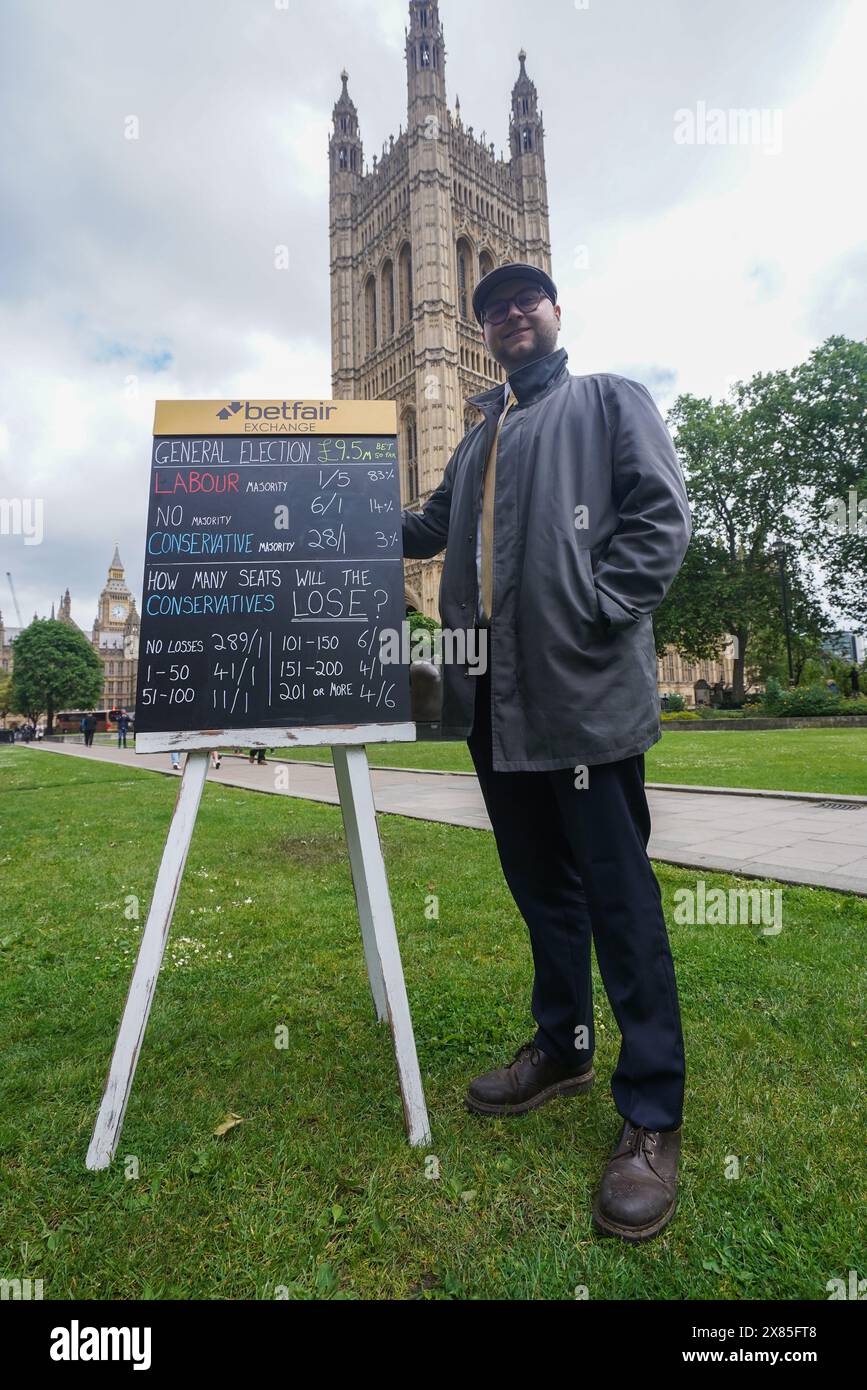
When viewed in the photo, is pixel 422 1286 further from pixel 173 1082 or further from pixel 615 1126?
pixel 173 1082

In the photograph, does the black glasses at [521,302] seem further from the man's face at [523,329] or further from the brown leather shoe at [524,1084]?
the brown leather shoe at [524,1084]

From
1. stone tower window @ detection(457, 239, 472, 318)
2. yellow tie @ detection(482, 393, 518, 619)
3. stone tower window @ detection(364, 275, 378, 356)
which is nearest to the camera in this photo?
yellow tie @ detection(482, 393, 518, 619)

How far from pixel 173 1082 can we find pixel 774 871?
4.34 meters

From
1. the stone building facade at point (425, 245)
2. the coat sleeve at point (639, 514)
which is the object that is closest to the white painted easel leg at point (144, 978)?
the coat sleeve at point (639, 514)

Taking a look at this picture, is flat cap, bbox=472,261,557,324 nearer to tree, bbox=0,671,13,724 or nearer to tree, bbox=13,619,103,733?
tree, bbox=13,619,103,733

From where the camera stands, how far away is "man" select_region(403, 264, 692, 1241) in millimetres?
2039

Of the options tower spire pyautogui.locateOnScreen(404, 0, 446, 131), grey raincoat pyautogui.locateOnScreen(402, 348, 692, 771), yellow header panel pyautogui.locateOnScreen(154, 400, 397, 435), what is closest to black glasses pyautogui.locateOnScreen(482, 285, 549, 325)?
grey raincoat pyautogui.locateOnScreen(402, 348, 692, 771)

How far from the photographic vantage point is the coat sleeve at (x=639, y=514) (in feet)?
6.81

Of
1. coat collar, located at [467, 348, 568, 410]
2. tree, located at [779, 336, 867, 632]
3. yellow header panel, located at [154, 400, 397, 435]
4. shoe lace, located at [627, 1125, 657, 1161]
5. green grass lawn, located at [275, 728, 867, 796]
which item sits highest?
tree, located at [779, 336, 867, 632]

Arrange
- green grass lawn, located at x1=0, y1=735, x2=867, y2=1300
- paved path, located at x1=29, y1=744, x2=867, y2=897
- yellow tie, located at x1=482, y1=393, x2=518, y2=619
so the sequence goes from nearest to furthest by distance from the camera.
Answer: green grass lawn, located at x1=0, y1=735, x2=867, y2=1300 < yellow tie, located at x1=482, y1=393, x2=518, y2=619 < paved path, located at x1=29, y1=744, x2=867, y2=897

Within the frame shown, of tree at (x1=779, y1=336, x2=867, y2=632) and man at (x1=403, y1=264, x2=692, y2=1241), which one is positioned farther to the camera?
tree at (x1=779, y1=336, x2=867, y2=632)

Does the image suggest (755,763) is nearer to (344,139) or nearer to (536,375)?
(536,375)

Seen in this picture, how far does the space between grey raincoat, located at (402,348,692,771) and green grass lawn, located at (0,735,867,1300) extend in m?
1.24

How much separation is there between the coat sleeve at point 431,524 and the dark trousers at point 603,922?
917 millimetres
